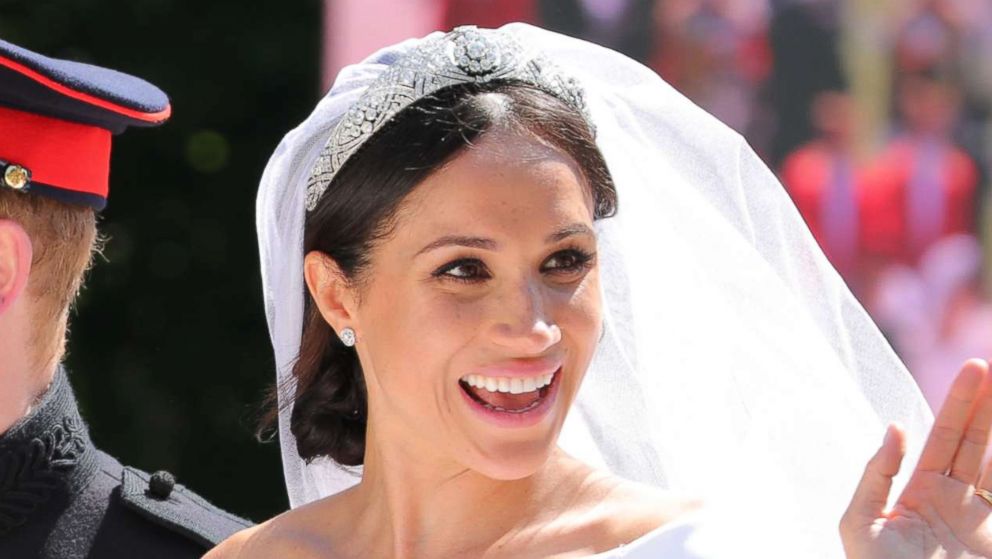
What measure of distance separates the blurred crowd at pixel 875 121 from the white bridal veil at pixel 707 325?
0.86 metres

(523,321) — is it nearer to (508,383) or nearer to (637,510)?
(508,383)

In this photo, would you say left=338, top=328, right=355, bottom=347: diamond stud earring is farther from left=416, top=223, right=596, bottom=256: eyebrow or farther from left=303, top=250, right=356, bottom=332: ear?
left=416, top=223, right=596, bottom=256: eyebrow

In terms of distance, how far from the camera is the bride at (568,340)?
2176mm

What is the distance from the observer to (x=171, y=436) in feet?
14.5

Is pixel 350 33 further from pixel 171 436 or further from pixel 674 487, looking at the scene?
pixel 674 487

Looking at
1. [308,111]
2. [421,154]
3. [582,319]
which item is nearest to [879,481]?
[582,319]

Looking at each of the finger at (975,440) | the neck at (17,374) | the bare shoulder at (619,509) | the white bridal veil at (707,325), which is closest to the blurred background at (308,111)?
the white bridal veil at (707,325)

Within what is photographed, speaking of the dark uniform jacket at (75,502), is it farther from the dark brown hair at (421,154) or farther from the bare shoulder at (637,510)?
the bare shoulder at (637,510)

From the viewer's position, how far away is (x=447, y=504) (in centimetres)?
238

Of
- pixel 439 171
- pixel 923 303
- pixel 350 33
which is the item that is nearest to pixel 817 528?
pixel 439 171

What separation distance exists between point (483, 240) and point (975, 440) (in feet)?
2.12

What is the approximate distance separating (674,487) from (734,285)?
0.98ft

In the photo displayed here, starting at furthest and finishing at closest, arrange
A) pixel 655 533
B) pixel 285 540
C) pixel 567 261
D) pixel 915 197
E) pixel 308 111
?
1. pixel 308 111
2. pixel 915 197
3. pixel 285 540
4. pixel 567 261
5. pixel 655 533

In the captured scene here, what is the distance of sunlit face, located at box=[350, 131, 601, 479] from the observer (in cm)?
218
